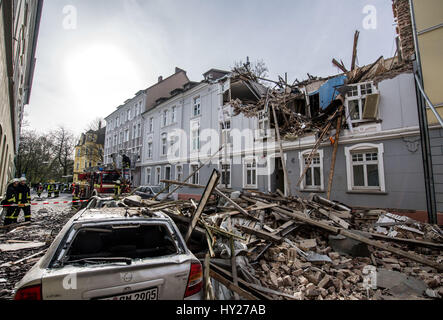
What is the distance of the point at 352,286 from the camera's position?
163 inches

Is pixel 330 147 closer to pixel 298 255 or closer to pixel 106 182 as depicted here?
pixel 298 255

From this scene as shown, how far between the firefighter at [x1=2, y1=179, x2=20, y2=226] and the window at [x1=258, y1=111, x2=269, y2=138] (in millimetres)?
12131

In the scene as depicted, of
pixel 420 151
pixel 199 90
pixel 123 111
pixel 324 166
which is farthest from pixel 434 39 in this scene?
pixel 123 111

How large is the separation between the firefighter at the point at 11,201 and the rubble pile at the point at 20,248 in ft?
1.07

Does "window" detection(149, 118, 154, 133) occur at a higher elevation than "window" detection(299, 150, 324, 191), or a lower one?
higher

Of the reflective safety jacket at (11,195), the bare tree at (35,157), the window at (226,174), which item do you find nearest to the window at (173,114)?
the window at (226,174)

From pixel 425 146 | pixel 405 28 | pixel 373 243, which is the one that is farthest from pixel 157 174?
pixel 405 28

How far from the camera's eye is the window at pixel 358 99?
10000 millimetres

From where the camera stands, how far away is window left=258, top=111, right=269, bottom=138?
13555 millimetres

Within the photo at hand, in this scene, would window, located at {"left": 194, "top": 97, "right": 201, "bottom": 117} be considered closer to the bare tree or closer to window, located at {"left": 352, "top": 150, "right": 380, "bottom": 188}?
window, located at {"left": 352, "top": 150, "right": 380, "bottom": 188}

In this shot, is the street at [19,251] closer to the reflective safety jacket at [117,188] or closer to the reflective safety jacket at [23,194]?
the reflective safety jacket at [23,194]

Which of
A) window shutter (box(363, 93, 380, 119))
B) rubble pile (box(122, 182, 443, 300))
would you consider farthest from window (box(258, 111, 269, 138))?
rubble pile (box(122, 182, 443, 300))
